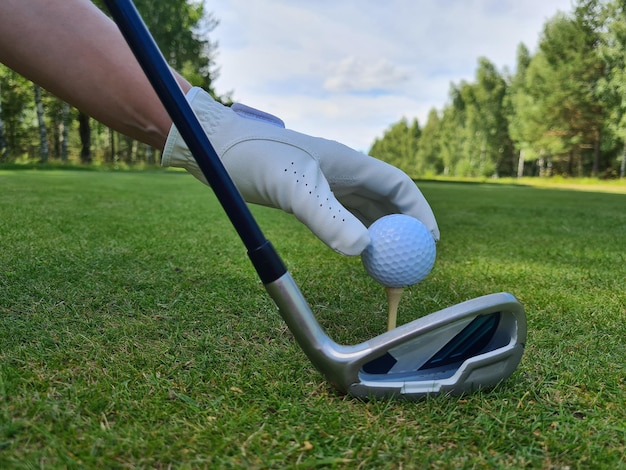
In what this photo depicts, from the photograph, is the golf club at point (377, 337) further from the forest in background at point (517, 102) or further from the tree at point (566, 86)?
the tree at point (566, 86)

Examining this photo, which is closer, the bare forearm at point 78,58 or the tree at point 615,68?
the bare forearm at point 78,58

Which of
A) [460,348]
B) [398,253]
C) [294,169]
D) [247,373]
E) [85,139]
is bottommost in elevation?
[247,373]

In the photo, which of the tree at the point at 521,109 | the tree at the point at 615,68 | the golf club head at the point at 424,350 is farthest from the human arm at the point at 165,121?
the tree at the point at 521,109

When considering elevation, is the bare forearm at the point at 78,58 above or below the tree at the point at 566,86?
below

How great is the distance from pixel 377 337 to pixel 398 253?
347 millimetres

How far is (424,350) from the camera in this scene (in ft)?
3.98

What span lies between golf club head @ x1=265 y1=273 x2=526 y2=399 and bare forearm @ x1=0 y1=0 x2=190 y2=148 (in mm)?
685

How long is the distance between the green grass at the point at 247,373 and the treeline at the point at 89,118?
21094 millimetres

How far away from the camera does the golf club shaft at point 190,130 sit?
111cm

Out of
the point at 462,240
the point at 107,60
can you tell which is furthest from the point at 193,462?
the point at 462,240

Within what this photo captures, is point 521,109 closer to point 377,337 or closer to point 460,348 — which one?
point 460,348

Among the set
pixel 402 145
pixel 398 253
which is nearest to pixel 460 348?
pixel 398 253

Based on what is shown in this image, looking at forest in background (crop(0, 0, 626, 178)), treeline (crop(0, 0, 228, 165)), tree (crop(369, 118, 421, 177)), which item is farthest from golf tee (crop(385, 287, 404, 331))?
tree (crop(369, 118, 421, 177))

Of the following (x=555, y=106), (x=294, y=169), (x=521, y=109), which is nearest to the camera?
(x=294, y=169)
